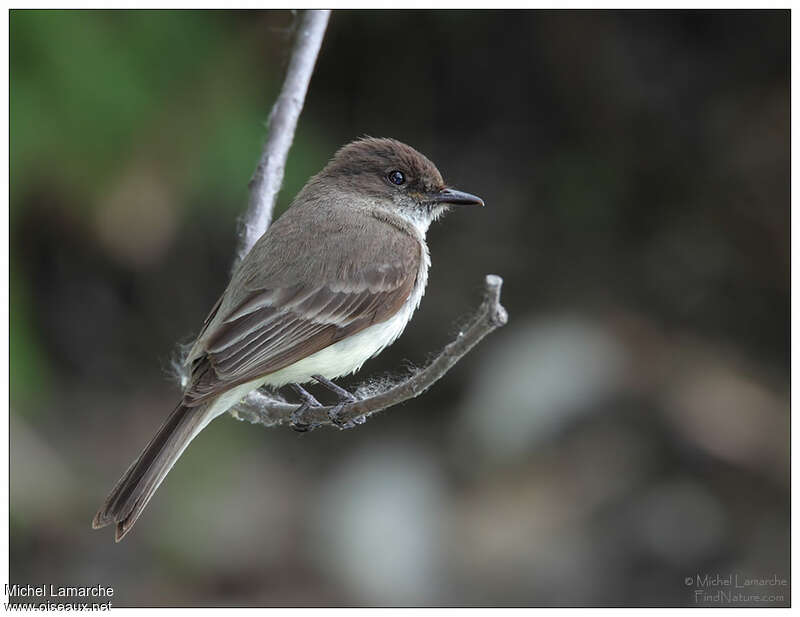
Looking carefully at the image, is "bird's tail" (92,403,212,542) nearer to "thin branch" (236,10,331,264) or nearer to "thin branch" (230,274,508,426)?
"thin branch" (230,274,508,426)

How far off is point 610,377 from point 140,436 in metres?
3.15

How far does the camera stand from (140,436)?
7023mm

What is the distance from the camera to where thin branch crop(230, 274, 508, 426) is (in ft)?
8.57

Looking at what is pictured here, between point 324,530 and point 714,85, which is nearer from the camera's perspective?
point 324,530

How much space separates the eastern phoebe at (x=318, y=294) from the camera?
12.0ft

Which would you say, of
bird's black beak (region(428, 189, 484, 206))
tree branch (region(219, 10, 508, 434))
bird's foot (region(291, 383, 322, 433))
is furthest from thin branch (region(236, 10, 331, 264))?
bird's foot (region(291, 383, 322, 433))

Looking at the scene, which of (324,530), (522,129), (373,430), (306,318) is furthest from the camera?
(522,129)

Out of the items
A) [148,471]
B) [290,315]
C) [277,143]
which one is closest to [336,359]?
[290,315]

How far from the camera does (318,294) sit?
405cm

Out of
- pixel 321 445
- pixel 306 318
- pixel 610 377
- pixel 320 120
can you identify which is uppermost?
pixel 320 120

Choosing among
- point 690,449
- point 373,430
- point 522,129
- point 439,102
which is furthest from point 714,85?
point 373,430

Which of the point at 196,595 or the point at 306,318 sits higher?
the point at 306,318

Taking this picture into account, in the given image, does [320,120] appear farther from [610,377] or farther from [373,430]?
[610,377]

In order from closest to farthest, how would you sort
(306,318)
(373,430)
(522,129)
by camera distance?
(306,318), (373,430), (522,129)
